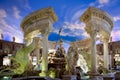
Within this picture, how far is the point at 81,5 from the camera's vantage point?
23.3 meters

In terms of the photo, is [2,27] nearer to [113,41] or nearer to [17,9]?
[17,9]

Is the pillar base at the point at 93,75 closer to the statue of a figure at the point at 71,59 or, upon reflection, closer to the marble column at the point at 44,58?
the statue of a figure at the point at 71,59

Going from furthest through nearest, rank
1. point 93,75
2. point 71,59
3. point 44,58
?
point 44,58
point 93,75
point 71,59

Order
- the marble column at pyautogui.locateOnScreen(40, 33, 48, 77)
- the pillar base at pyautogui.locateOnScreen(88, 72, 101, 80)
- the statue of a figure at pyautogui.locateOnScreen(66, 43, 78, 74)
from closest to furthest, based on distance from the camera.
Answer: the statue of a figure at pyautogui.locateOnScreen(66, 43, 78, 74) → the pillar base at pyautogui.locateOnScreen(88, 72, 101, 80) → the marble column at pyautogui.locateOnScreen(40, 33, 48, 77)

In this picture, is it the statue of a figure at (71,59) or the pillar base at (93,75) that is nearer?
the statue of a figure at (71,59)

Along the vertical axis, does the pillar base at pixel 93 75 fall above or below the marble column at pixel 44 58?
below

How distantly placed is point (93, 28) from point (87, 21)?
0.84 m

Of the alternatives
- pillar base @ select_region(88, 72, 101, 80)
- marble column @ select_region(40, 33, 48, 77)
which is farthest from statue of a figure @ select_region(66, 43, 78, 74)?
marble column @ select_region(40, 33, 48, 77)

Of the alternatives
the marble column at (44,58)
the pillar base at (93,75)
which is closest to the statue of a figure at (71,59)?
the pillar base at (93,75)

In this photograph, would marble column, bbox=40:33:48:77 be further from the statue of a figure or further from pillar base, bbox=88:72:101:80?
pillar base, bbox=88:72:101:80

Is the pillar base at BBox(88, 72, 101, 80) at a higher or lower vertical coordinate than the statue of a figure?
lower

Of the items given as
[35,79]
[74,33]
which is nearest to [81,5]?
[74,33]

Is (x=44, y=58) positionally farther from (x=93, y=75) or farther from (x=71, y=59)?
(x=93, y=75)

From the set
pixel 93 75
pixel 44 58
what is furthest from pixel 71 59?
pixel 44 58
